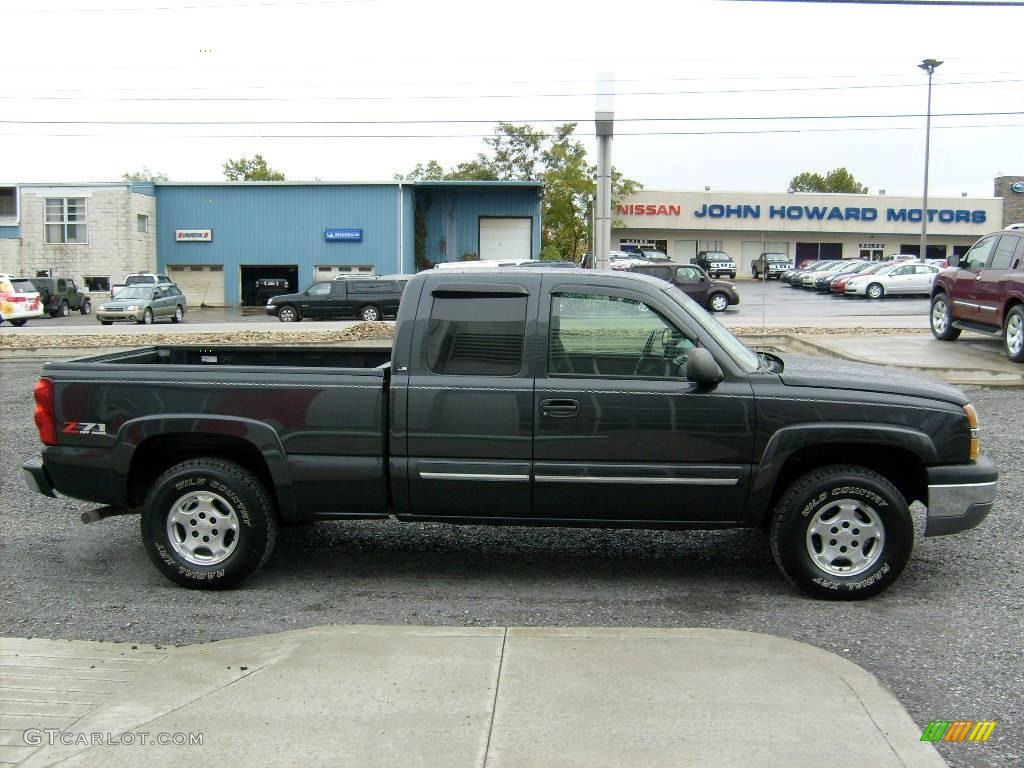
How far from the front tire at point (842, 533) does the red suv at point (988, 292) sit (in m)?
10.7

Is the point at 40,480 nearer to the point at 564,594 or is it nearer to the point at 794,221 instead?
the point at 564,594

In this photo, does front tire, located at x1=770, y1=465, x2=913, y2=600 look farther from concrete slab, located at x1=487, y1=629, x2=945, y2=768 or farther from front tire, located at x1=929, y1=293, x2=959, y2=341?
front tire, located at x1=929, y1=293, x2=959, y2=341

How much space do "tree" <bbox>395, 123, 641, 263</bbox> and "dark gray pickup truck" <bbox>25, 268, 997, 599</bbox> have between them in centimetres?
5258

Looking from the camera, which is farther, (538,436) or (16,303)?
(16,303)

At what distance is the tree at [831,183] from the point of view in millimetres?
107875

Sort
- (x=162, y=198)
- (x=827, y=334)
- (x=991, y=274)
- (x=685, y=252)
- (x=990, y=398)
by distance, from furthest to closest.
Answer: (x=685, y=252), (x=162, y=198), (x=827, y=334), (x=991, y=274), (x=990, y=398)

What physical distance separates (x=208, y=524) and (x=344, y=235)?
1840 inches

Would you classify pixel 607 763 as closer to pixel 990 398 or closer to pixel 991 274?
pixel 990 398

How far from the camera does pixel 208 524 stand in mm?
5695

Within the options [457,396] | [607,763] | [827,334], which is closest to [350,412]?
[457,396]

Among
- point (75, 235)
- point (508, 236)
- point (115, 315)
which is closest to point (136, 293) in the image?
point (115, 315)

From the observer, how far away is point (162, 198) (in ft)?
173

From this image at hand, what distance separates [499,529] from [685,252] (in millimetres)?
66731

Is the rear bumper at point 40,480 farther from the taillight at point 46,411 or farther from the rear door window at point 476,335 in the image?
the rear door window at point 476,335
